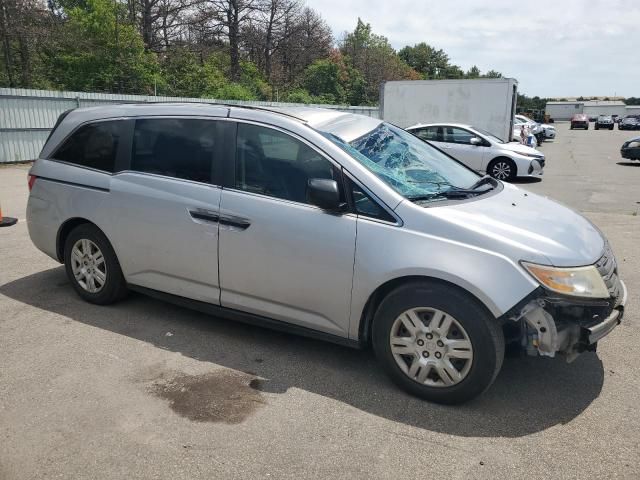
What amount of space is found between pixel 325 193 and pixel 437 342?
114cm

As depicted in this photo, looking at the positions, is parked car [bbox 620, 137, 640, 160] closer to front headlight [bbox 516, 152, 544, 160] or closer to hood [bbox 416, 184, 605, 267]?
front headlight [bbox 516, 152, 544, 160]

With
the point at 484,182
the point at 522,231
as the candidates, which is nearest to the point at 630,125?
the point at 484,182

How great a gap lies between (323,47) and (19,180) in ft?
121

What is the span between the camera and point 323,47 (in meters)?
45.5

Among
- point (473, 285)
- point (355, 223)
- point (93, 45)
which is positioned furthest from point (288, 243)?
point (93, 45)

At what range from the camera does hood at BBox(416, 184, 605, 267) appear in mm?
3041

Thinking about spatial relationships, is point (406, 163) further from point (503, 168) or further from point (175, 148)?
point (503, 168)

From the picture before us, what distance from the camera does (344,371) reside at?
3.67 m

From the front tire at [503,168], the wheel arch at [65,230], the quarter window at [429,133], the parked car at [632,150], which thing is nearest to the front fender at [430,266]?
the wheel arch at [65,230]

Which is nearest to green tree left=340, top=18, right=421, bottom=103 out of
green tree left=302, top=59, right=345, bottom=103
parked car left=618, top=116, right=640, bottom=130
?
green tree left=302, top=59, right=345, bottom=103

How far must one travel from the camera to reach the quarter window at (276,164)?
3.61 meters

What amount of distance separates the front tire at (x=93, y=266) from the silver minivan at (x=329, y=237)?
0.01m

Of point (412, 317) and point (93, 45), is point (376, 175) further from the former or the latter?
point (93, 45)

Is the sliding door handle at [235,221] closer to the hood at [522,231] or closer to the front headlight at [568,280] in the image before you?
the hood at [522,231]
